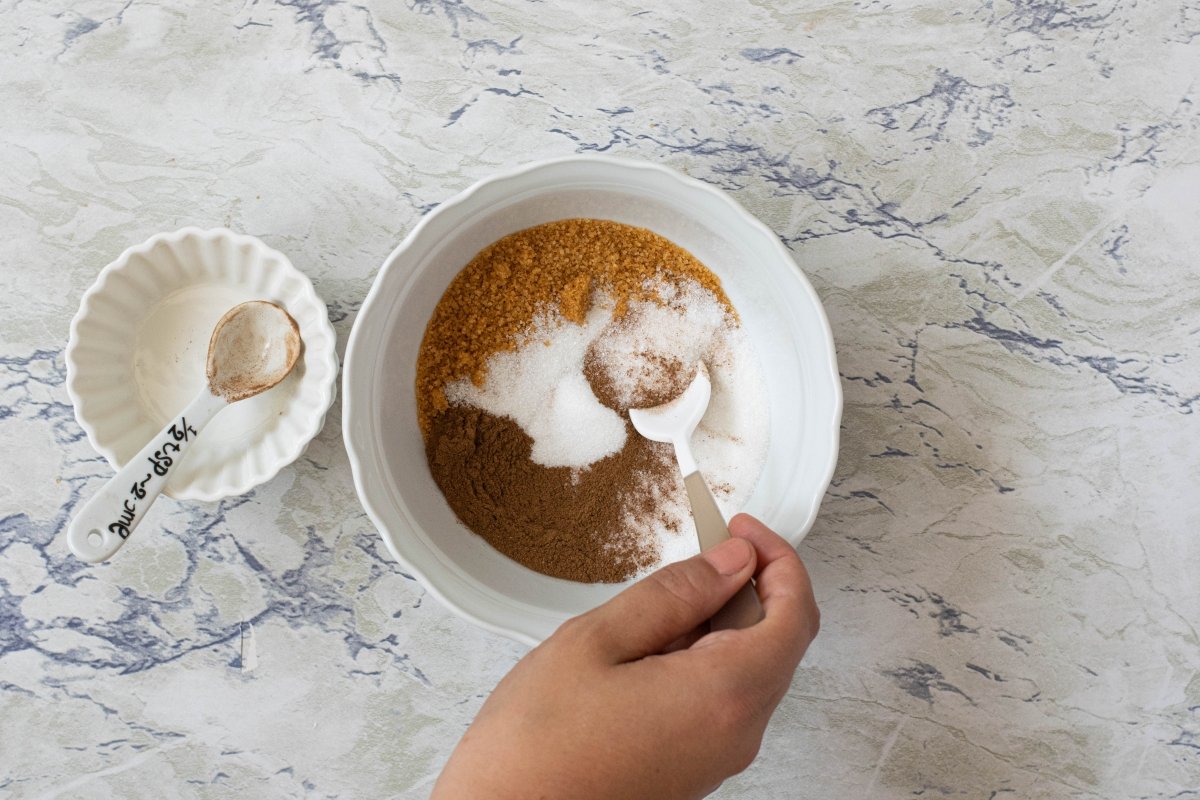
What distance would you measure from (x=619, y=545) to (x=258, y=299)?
1.81ft

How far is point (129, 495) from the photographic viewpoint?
0.93 m

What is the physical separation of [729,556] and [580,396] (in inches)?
11.3

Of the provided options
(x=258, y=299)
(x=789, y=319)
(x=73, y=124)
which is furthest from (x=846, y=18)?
(x=73, y=124)

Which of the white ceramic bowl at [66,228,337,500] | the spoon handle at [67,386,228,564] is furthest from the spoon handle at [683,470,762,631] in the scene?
the spoon handle at [67,386,228,564]

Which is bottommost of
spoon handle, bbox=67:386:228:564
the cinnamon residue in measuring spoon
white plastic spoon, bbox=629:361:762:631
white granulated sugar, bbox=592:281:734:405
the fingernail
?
spoon handle, bbox=67:386:228:564

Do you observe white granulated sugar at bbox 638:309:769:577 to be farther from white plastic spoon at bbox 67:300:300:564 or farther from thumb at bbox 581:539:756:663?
white plastic spoon at bbox 67:300:300:564

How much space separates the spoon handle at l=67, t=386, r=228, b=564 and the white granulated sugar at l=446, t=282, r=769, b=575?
1.04 feet

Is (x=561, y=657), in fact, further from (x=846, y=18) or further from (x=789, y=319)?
(x=846, y=18)

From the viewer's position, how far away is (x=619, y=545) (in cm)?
98

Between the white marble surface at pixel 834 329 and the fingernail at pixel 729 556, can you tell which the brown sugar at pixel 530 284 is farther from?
the fingernail at pixel 729 556

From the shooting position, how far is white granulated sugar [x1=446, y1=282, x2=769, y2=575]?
98cm

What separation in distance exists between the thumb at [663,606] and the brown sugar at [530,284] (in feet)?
1.13

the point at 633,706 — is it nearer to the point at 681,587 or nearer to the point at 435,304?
the point at 681,587

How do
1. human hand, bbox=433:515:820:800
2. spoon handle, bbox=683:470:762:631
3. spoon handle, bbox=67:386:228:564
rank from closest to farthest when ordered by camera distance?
human hand, bbox=433:515:820:800
spoon handle, bbox=683:470:762:631
spoon handle, bbox=67:386:228:564
